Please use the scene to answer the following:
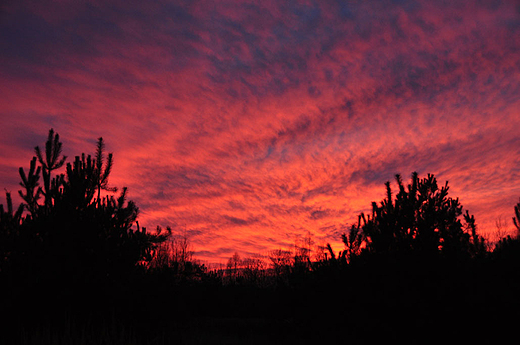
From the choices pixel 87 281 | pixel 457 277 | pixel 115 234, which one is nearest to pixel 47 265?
pixel 87 281

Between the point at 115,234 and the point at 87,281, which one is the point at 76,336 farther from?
the point at 115,234

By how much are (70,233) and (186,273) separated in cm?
424

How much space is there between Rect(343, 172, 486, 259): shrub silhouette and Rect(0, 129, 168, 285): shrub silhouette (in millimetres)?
5808

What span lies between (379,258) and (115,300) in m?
6.37

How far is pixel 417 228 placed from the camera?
10789 millimetres

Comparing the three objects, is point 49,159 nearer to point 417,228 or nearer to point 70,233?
point 70,233

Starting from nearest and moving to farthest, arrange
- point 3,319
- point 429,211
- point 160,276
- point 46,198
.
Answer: point 3,319 → point 46,198 → point 160,276 → point 429,211

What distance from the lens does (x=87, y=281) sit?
8945mm

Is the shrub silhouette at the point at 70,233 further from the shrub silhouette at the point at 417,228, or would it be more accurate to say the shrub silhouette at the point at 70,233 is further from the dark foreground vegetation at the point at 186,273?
the shrub silhouette at the point at 417,228

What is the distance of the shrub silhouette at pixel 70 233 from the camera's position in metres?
8.95

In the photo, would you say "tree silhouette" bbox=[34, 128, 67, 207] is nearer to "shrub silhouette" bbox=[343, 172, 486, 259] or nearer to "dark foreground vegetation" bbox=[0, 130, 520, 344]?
"dark foreground vegetation" bbox=[0, 130, 520, 344]

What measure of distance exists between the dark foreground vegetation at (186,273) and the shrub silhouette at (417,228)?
4cm

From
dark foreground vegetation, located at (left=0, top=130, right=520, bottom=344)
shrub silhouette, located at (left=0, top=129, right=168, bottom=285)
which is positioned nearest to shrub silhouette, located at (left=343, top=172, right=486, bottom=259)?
dark foreground vegetation, located at (left=0, top=130, right=520, bottom=344)

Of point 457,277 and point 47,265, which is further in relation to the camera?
point 47,265
